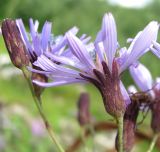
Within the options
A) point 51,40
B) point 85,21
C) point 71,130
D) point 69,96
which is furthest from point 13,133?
point 85,21

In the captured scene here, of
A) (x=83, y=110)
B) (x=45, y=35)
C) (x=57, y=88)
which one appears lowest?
(x=57, y=88)

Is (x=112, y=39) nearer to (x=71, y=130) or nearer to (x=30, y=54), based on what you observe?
(x=30, y=54)

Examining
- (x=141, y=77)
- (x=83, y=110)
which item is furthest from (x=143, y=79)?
(x=83, y=110)

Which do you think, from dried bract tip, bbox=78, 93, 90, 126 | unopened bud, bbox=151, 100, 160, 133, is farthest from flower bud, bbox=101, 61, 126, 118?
dried bract tip, bbox=78, 93, 90, 126

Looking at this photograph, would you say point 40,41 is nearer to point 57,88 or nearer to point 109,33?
point 109,33

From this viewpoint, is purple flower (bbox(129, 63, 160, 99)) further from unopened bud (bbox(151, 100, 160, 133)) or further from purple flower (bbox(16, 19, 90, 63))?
purple flower (bbox(16, 19, 90, 63))

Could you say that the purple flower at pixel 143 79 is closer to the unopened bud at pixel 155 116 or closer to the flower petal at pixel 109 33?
the unopened bud at pixel 155 116

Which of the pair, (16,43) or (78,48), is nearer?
(78,48)
